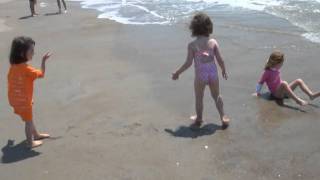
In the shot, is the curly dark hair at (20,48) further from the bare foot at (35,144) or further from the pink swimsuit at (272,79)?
the pink swimsuit at (272,79)

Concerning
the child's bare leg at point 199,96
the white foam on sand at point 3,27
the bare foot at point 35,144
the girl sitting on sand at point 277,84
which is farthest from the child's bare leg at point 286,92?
the white foam on sand at point 3,27

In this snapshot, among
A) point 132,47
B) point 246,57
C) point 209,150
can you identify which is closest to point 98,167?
point 209,150

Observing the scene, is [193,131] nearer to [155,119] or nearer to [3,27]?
[155,119]

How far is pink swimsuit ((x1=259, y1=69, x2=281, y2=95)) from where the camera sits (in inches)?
280

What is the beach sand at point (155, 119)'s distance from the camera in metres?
5.18

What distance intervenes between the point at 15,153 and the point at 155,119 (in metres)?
1.74

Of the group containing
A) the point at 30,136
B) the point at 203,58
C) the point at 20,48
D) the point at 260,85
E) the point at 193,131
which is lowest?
the point at 193,131

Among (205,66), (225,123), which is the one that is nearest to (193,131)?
(225,123)

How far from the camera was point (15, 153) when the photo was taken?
5.66 m

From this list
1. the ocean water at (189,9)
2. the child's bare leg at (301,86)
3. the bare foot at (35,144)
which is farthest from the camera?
the ocean water at (189,9)

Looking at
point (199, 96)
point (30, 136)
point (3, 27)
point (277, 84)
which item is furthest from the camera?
point (3, 27)

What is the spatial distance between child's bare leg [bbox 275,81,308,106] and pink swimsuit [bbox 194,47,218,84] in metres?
1.26

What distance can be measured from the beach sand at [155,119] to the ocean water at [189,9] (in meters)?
1.65

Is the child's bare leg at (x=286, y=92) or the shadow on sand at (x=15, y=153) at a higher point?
the child's bare leg at (x=286, y=92)
